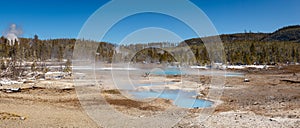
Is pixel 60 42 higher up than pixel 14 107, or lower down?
higher up

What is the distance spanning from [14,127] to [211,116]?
1144cm

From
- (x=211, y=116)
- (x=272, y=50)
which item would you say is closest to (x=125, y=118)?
(x=211, y=116)

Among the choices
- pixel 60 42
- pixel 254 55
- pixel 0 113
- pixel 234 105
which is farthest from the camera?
pixel 60 42

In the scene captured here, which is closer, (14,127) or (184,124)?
(14,127)

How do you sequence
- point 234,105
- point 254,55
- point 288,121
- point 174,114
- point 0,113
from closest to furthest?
point 288,121 → point 0,113 → point 174,114 → point 234,105 → point 254,55

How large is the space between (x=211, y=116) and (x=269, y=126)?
403 cm

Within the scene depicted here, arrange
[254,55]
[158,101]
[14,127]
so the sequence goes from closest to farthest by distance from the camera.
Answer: [14,127], [158,101], [254,55]

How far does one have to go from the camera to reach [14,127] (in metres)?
15.6

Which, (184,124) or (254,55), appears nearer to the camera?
(184,124)

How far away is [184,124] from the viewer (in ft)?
57.1

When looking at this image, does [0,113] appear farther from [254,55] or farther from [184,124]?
[254,55]

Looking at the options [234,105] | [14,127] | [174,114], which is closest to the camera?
[14,127]

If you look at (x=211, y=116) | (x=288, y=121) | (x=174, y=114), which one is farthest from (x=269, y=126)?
(x=174, y=114)

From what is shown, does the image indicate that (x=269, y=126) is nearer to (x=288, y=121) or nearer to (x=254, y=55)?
(x=288, y=121)
